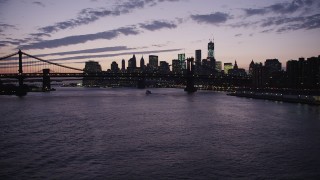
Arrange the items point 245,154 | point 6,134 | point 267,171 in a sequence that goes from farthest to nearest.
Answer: point 6,134, point 245,154, point 267,171

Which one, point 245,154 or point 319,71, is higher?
point 319,71

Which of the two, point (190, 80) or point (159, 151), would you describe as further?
point (190, 80)

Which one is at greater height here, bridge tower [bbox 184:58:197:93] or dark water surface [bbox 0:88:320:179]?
bridge tower [bbox 184:58:197:93]

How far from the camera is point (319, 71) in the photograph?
12256cm

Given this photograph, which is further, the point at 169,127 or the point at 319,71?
the point at 319,71

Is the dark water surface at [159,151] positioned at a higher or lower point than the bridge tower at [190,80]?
lower

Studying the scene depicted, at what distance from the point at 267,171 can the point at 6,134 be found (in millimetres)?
19562

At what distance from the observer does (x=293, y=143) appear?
22312 mm

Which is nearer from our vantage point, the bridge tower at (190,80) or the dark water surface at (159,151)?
the dark water surface at (159,151)

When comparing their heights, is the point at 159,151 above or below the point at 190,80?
below

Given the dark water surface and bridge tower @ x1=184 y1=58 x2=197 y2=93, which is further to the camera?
bridge tower @ x1=184 y1=58 x2=197 y2=93

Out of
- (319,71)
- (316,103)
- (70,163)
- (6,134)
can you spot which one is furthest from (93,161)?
(319,71)

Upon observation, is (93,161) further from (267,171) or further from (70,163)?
(267,171)

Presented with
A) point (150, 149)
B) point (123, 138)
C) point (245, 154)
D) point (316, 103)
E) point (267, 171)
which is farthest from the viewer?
point (316, 103)
